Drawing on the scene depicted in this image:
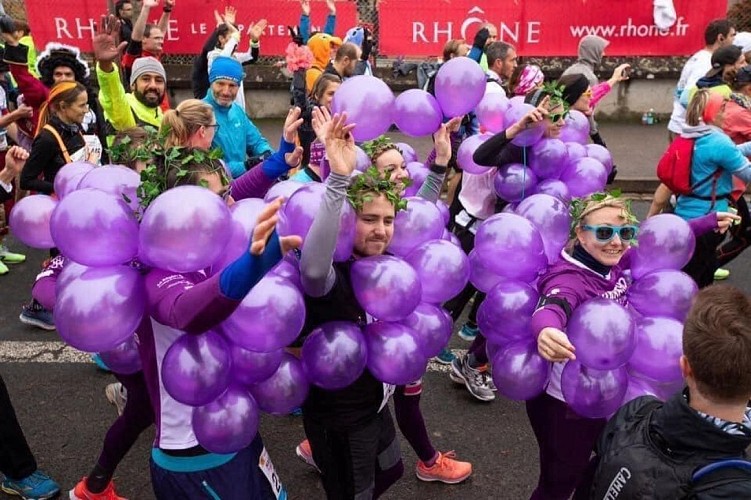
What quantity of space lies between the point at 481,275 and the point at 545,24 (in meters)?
8.92

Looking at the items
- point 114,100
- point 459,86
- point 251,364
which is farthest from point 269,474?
point 114,100

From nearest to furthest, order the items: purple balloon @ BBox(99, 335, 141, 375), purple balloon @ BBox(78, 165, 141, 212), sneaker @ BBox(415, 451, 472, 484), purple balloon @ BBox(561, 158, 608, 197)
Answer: purple balloon @ BBox(78, 165, 141, 212), purple balloon @ BBox(99, 335, 141, 375), sneaker @ BBox(415, 451, 472, 484), purple balloon @ BBox(561, 158, 608, 197)

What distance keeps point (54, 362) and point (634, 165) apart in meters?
7.47

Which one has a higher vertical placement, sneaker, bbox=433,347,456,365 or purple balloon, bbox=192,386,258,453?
purple balloon, bbox=192,386,258,453

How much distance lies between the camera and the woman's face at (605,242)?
→ 2.71 m

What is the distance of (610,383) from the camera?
255 cm

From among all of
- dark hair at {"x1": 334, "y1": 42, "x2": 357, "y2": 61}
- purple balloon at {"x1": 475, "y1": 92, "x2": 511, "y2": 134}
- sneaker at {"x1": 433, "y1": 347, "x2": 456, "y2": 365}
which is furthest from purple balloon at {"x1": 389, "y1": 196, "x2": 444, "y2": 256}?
dark hair at {"x1": 334, "y1": 42, "x2": 357, "y2": 61}

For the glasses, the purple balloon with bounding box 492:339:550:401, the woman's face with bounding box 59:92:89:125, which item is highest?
the woman's face with bounding box 59:92:89:125

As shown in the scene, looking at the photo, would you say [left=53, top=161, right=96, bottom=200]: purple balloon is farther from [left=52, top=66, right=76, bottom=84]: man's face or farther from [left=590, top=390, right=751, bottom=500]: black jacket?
[left=52, top=66, right=76, bottom=84]: man's face

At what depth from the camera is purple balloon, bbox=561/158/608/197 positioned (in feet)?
12.7

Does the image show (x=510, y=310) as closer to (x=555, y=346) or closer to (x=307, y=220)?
(x=555, y=346)

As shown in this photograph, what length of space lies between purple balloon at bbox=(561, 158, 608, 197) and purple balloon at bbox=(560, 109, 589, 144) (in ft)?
1.15

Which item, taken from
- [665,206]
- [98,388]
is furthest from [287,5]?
[98,388]

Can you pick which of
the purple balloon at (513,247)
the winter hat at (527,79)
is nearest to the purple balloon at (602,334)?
the purple balloon at (513,247)
